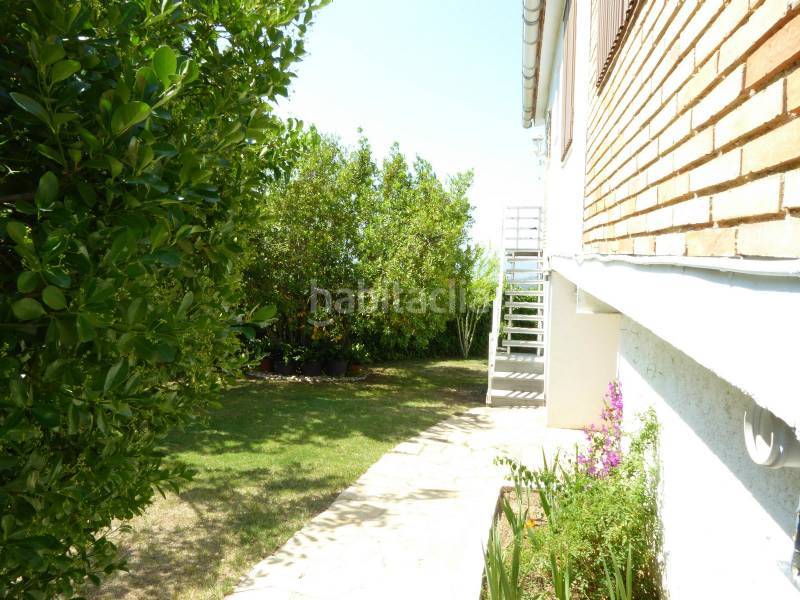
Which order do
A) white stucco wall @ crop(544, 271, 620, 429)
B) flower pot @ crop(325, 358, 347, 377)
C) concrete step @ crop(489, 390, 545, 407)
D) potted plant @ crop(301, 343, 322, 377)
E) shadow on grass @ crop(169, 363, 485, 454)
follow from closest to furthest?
shadow on grass @ crop(169, 363, 485, 454), white stucco wall @ crop(544, 271, 620, 429), concrete step @ crop(489, 390, 545, 407), potted plant @ crop(301, 343, 322, 377), flower pot @ crop(325, 358, 347, 377)

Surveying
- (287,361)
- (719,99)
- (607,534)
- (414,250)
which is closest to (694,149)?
(719,99)

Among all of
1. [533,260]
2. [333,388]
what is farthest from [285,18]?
[533,260]

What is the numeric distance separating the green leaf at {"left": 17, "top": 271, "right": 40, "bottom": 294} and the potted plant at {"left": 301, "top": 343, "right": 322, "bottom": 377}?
13609mm

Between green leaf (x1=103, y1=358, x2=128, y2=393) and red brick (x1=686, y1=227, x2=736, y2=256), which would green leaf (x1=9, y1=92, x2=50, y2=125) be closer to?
green leaf (x1=103, y1=358, x2=128, y2=393)

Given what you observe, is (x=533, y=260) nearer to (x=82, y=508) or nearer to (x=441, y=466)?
(x=441, y=466)

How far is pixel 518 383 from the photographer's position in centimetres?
1227

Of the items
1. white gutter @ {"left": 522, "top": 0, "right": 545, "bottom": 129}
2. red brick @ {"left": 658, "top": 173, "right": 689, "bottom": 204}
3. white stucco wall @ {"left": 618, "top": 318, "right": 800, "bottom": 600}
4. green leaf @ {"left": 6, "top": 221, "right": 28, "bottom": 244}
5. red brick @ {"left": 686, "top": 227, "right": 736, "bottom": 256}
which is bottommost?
white stucco wall @ {"left": 618, "top": 318, "right": 800, "bottom": 600}

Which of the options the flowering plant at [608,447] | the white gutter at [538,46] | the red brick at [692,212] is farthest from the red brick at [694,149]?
the white gutter at [538,46]

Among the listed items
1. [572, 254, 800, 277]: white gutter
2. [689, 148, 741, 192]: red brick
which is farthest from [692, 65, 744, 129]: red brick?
[572, 254, 800, 277]: white gutter

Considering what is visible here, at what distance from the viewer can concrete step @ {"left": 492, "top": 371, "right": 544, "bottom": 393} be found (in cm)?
1220

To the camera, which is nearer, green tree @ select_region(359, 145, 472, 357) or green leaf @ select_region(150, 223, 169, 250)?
green leaf @ select_region(150, 223, 169, 250)

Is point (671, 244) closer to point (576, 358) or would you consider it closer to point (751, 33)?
point (751, 33)

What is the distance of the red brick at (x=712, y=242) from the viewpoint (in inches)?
→ 64.2

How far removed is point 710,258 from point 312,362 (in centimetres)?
1380
